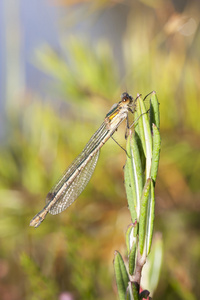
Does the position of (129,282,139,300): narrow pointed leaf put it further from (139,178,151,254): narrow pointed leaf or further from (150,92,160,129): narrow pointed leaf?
(150,92,160,129): narrow pointed leaf

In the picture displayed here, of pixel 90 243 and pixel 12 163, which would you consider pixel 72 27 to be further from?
pixel 90 243

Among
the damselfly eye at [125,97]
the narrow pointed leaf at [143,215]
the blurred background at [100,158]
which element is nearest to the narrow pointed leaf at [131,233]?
the narrow pointed leaf at [143,215]

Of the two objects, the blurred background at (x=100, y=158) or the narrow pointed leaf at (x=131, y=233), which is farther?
the blurred background at (x=100, y=158)

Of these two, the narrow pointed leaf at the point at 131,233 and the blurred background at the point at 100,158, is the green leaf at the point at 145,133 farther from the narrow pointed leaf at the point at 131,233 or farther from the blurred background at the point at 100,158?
the blurred background at the point at 100,158

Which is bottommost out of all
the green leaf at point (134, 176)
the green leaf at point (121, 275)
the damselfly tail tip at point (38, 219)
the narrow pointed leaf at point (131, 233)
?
the green leaf at point (121, 275)

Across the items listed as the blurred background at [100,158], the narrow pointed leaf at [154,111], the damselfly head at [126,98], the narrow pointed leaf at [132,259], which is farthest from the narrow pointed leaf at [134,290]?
the damselfly head at [126,98]

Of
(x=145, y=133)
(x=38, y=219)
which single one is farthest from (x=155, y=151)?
(x=38, y=219)

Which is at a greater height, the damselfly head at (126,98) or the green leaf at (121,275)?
the damselfly head at (126,98)

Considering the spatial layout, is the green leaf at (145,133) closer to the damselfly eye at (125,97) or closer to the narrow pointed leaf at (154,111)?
the narrow pointed leaf at (154,111)
